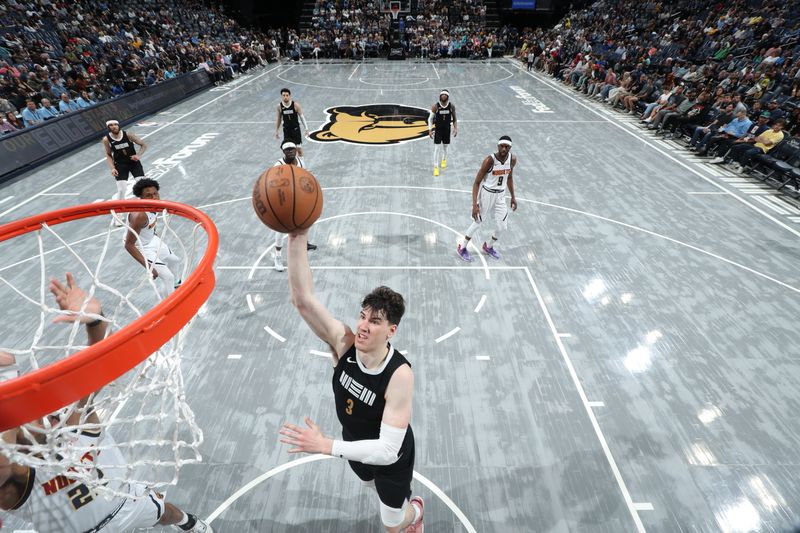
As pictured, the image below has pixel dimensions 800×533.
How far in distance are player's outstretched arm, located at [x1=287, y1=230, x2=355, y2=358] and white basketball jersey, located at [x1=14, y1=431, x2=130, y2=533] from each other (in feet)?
4.06

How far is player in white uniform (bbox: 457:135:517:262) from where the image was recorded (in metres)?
6.05

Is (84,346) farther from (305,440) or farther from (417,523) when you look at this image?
(417,523)

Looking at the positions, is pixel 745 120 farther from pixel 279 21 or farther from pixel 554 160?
pixel 279 21

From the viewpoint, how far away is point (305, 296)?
2.35 meters

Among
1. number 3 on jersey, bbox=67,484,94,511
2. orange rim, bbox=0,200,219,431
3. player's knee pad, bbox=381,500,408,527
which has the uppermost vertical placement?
orange rim, bbox=0,200,219,431

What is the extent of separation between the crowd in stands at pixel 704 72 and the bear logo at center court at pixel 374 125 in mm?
7243

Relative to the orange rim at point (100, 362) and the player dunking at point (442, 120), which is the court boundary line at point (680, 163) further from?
the orange rim at point (100, 362)

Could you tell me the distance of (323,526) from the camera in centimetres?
335

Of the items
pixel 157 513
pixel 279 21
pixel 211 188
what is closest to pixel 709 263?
pixel 157 513

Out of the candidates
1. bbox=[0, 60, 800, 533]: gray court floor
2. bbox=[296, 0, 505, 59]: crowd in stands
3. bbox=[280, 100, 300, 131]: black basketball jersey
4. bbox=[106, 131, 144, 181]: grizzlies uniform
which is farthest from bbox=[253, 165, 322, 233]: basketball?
bbox=[296, 0, 505, 59]: crowd in stands

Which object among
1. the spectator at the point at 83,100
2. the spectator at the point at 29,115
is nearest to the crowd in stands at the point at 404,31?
the spectator at the point at 83,100

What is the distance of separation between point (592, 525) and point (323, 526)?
2047 millimetres

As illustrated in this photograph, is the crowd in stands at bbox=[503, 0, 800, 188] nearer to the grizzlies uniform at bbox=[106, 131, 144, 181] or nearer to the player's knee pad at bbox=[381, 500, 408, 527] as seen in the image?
the player's knee pad at bbox=[381, 500, 408, 527]

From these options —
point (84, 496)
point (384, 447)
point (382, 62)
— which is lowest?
point (382, 62)
